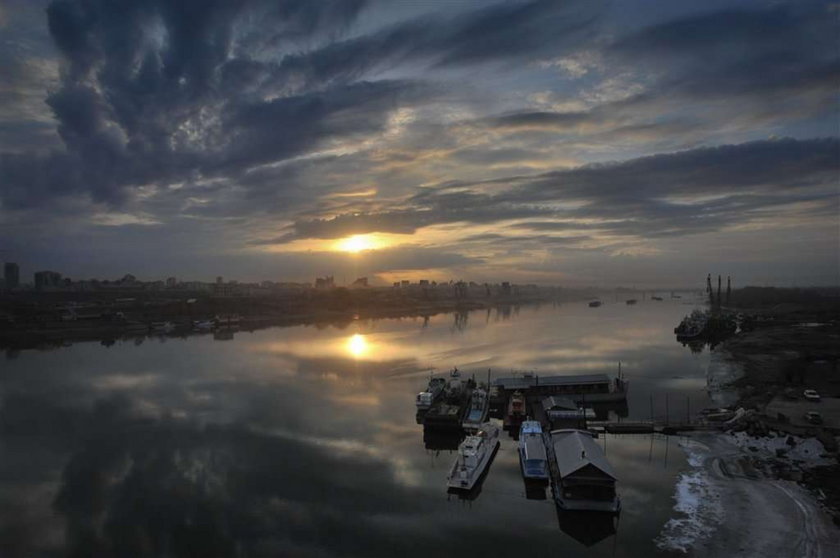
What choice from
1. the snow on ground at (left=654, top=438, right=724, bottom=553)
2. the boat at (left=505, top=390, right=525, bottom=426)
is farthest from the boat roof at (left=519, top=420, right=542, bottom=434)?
the snow on ground at (left=654, top=438, right=724, bottom=553)

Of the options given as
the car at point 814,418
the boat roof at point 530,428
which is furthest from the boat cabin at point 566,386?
the car at point 814,418

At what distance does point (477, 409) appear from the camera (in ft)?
64.6

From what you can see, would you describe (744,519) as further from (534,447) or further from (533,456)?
(534,447)

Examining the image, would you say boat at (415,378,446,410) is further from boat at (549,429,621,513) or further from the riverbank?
the riverbank

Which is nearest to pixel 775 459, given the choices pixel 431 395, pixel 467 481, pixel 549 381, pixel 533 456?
pixel 533 456

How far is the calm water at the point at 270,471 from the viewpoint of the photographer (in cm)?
1048

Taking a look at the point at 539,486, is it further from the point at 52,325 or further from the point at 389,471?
the point at 52,325

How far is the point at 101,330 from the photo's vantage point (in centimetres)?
5078

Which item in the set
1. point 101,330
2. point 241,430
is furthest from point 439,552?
point 101,330

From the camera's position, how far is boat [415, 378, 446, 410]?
19797mm

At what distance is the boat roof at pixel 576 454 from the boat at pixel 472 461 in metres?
1.87

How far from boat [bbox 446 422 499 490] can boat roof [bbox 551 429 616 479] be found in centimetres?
187

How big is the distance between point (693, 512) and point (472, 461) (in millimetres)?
4997

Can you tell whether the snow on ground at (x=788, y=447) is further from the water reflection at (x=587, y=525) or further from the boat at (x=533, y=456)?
the water reflection at (x=587, y=525)
